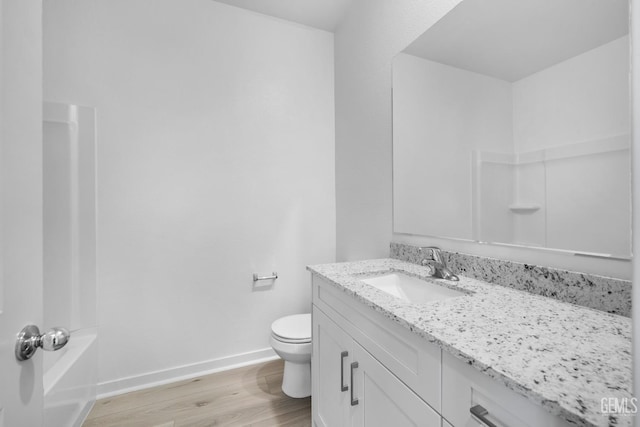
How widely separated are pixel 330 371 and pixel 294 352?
46cm

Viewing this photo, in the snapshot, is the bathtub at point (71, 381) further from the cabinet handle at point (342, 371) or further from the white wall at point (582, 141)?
the white wall at point (582, 141)

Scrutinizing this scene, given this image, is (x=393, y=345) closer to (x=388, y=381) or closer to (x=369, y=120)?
(x=388, y=381)

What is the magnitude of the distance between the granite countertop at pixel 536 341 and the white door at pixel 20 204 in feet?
2.69

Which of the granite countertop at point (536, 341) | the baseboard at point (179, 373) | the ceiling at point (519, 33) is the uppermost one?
the ceiling at point (519, 33)

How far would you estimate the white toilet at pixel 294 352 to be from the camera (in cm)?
156

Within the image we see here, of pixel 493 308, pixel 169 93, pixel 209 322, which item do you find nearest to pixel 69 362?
pixel 209 322

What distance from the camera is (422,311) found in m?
0.78

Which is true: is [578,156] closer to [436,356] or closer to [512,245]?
[512,245]

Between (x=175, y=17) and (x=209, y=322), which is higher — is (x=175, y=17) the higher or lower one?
the higher one

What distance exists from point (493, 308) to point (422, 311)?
218 mm

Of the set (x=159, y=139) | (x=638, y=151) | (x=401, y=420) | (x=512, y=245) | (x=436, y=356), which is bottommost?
(x=401, y=420)

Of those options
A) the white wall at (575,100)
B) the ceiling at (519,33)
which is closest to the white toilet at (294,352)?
the white wall at (575,100)

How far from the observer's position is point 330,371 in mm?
1154

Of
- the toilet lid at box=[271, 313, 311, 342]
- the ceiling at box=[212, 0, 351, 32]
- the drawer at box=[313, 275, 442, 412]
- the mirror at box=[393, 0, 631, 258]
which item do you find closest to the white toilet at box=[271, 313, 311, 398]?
the toilet lid at box=[271, 313, 311, 342]
